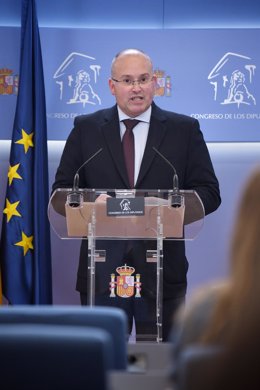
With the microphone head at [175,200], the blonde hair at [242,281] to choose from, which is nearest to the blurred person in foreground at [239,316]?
the blonde hair at [242,281]

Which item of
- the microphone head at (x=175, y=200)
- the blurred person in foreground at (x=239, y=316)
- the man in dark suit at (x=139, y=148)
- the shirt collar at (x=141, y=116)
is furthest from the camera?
the shirt collar at (x=141, y=116)

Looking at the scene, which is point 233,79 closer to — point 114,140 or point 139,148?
point 139,148

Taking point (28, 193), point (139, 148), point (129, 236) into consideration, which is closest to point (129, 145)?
point (139, 148)

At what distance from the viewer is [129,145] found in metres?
5.36

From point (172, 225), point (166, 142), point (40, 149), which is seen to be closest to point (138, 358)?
point (172, 225)

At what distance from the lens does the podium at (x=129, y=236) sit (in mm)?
4352

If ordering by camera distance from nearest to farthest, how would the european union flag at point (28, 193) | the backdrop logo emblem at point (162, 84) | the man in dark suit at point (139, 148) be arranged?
the man in dark suit at point (139, 148) → the european union flag at point (28, 193) → the backdrop logo emblem at point (162, 84)

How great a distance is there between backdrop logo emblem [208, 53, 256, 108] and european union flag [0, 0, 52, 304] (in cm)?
157

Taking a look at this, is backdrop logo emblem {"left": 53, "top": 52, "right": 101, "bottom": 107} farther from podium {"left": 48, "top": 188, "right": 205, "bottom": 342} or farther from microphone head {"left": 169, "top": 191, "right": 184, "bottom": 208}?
microphone head {"left": 169, "top": 191, "right": 184, "bottom": 208}

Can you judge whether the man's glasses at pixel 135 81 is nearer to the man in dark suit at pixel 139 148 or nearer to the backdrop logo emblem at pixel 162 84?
the man in dark suit at pixel 139 148

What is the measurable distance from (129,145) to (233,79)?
209cm

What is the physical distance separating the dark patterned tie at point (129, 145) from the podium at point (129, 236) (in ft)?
2.92

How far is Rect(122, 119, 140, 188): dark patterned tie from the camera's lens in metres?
5.32

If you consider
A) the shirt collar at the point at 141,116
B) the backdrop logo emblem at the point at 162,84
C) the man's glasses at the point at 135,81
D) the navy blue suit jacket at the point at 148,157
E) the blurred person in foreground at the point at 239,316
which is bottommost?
the blurred person in foreground at the point at 239,316
